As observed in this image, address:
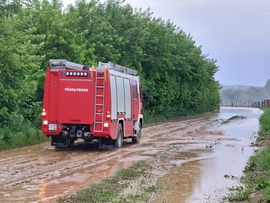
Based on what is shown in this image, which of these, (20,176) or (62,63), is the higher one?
(62,63)

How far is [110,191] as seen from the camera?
33.3ft

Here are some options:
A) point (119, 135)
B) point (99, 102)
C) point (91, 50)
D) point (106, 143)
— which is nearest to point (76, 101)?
point (99, 102)

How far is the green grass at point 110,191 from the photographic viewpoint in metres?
9.27

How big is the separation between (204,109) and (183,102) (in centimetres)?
1414

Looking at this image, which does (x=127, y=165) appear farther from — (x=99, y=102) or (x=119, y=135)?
(x=119, y=135)

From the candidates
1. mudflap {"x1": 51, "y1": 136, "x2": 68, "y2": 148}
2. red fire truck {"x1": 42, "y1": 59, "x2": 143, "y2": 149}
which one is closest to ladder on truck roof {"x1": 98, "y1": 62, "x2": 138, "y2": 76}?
red fire truck {"x1": 42, "y1": 59, "x2": 143, "y2": 149}

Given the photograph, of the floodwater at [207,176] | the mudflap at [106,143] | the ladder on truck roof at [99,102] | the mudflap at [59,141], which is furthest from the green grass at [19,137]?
the floodwater at [207,176]

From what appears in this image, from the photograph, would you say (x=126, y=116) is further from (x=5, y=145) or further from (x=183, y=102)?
(x=183, y=102)

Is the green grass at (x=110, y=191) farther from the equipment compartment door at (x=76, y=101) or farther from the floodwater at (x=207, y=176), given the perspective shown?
the equipment compartment door at (x=76, y=101)

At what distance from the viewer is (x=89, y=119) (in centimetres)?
1783

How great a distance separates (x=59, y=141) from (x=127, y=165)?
468cm

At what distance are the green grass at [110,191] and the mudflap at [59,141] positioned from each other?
6092mm

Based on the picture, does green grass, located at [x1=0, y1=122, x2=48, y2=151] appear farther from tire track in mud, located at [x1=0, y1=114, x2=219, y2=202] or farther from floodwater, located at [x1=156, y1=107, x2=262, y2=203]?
floodwater, located at [x1=156, y1=107, x2=262, y2=203]

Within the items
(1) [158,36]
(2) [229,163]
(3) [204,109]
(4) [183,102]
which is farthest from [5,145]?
(3) [204,109]
